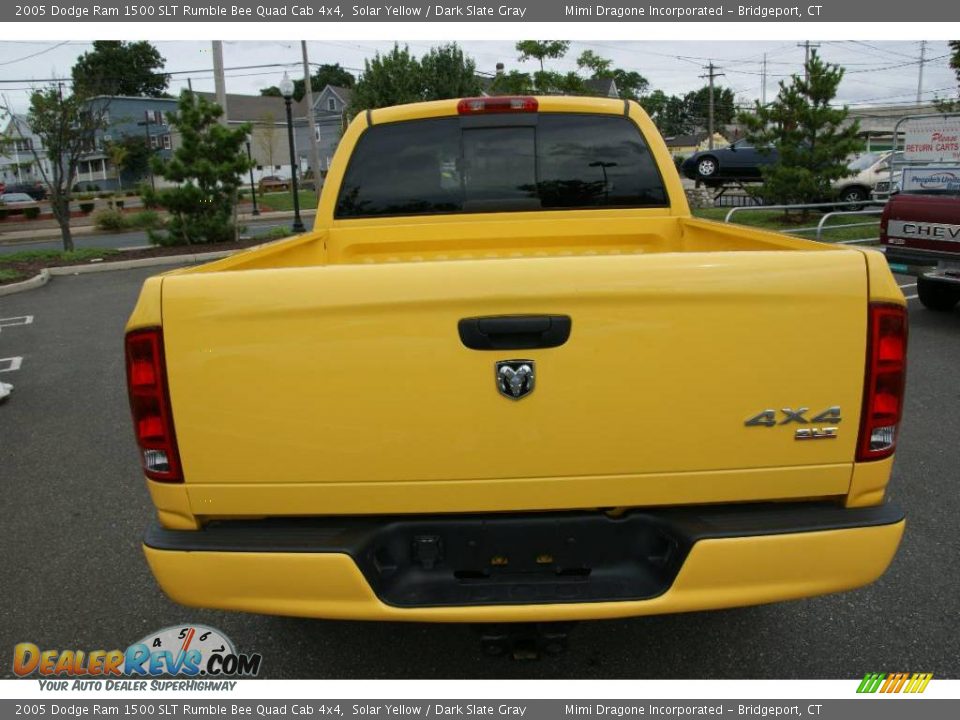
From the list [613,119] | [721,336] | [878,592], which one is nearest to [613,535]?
[721,336]

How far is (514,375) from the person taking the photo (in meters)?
2.16

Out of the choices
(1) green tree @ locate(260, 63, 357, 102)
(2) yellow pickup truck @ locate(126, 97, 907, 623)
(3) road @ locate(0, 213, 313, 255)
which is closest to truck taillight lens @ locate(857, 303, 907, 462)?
(2) yellow pickup truck @ locate(126, 97, 907, 623)

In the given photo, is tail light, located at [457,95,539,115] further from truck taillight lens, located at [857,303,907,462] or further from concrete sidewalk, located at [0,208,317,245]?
concrete sidewalk, located at [0,208,317,245]

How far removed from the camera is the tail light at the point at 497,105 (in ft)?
13.2

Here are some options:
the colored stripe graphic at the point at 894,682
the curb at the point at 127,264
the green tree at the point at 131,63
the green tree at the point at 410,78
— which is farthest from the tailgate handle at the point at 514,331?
the green tree at the point at 131,63

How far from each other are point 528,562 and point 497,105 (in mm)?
2584

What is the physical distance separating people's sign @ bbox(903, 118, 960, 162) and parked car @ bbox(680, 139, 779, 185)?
15.5 metres

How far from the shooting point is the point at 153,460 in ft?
7.56

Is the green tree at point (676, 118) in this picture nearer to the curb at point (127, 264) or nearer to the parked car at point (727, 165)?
the parked car at point (727, 165)

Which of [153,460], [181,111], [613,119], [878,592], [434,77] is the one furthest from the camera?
[434,77]

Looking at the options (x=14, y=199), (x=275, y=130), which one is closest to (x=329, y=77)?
(x=275, y=130)

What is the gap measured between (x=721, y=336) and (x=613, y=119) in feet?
7.74
